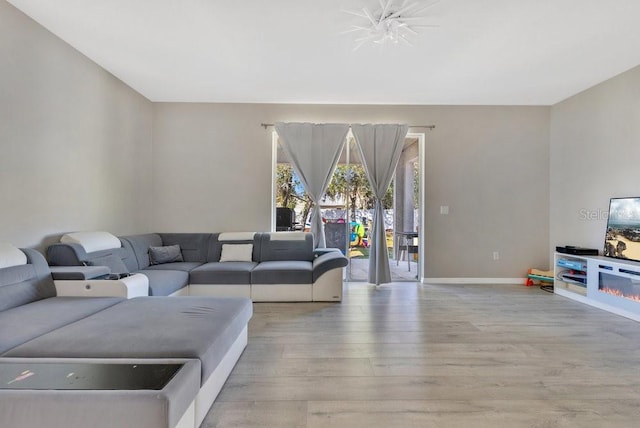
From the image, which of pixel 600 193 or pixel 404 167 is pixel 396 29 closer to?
pixel 404 167

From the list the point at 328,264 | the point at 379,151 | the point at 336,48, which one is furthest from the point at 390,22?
the point at 328,264

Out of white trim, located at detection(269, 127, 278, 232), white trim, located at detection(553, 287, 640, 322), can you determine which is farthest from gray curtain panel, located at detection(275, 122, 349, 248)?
white trim, located at detection(553, 287, 640, 322)

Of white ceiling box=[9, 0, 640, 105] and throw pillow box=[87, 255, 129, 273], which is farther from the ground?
white ceiling box=[9, 0, 640, 105]

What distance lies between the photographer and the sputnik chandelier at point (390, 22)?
8.11ft

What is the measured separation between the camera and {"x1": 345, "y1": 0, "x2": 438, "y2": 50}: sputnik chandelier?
2.47 metres

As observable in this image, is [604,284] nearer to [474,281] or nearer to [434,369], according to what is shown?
[474,281]

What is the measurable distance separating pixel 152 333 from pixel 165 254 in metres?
2.59

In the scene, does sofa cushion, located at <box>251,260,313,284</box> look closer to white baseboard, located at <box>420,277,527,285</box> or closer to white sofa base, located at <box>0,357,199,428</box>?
white baseboard, located at <box>420,277,527,285</box>

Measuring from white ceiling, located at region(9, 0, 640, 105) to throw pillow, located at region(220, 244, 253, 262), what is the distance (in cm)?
222

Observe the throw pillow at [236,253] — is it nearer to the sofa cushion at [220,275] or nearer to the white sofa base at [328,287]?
the sofa cushion at [220,275]

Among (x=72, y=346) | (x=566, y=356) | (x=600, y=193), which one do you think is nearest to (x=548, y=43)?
(x=600, y=193)

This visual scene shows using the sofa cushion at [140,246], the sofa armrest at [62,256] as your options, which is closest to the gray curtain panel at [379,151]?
the sofa cushion at [140,246]

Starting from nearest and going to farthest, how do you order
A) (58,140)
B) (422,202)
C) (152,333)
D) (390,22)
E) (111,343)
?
1. (111,343)
2. (152,333)
3. (390,22)
4. (58,140)
5. (422,202)

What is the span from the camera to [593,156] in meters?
3.98
